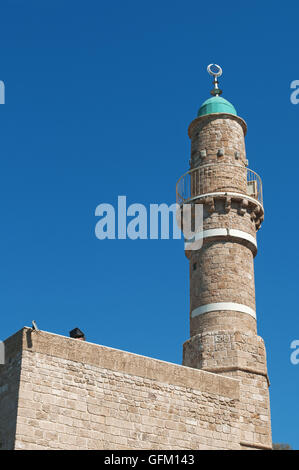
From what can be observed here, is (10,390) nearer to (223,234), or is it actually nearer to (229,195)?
(223,234)

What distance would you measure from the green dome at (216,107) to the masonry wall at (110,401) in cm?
788

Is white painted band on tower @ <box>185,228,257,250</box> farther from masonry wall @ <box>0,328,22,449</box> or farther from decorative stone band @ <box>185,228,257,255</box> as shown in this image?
masonry wall @ <box>0,328,22,449</box>

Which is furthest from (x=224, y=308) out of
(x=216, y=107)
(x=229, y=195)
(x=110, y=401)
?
(x=216, y=107)

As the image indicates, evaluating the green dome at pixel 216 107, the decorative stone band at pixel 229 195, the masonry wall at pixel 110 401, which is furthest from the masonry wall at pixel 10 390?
the green dome at pixel 216 107

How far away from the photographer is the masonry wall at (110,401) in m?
14.8

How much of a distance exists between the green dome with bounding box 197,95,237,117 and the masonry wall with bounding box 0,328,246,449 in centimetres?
788

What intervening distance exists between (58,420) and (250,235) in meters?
7.94

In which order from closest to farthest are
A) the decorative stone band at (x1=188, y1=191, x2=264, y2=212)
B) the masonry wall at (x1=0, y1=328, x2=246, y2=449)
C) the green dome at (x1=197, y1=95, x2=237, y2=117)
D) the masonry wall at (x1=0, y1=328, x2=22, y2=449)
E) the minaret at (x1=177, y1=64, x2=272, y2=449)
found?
1. the masonry wall at (x1=0, y1=328, x2=22, y2=449)
2. the masonry wall at (x1=0, y1=328, x2=246, y2=449)
3. the minaret at (x1=177, y1=64, x2=272, y2=449)
4. the decorative stone band at (x1=188, y1=191, x2=264, y2=212)
5. the green dome at (x1=197, y1=95, x2=237, y2=117)

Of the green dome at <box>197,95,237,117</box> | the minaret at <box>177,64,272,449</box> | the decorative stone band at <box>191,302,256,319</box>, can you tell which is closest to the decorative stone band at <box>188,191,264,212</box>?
the minaret at <box>177,64,272,449</box>

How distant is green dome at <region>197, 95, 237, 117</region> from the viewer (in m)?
21.6

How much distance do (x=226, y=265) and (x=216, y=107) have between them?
4.85 meters

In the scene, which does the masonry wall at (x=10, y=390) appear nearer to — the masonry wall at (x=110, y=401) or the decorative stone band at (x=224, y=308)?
the masonry wall at (x=110, y=401)

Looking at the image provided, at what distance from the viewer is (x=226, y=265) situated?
19.6m
